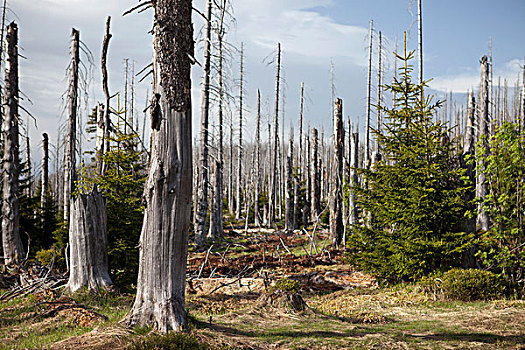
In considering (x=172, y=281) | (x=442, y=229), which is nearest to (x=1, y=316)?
(x=172, y=281)

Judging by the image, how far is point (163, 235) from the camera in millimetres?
5973

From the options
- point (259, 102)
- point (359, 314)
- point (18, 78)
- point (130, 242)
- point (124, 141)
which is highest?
point (259, 102)

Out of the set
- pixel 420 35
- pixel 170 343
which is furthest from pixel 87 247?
pixel 420 35

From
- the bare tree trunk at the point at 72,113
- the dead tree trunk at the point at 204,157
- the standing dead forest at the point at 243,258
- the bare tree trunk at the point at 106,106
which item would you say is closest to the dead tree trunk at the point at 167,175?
the standing dead forest at the point at 243,258

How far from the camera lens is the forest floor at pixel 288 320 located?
6.08 meters

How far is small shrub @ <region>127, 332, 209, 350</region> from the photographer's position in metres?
5.00

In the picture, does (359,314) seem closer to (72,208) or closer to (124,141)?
(72,208)

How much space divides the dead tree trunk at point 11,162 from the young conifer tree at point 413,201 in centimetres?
1183

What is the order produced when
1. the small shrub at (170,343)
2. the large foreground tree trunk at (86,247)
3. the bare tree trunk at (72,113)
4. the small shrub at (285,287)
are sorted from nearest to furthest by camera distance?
the small shrub at (170,343), the small shrub at (285,287), the large foreground tree trunk at (86,247), the bare tree trunk at (72,113)

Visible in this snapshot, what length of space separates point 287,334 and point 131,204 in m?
6.08

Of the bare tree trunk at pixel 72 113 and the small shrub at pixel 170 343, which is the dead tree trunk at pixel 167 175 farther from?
the bare tree trunk at pixel 72 113

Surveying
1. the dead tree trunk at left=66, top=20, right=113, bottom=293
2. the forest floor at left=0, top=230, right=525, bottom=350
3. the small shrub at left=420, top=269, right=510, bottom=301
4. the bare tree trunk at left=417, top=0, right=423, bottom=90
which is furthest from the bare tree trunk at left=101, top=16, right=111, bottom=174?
the bare tree trunk at left=417, top=0, right=423, bottom=90

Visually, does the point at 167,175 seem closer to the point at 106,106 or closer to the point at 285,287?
the point at 285,287

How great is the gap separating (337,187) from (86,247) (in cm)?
1269
